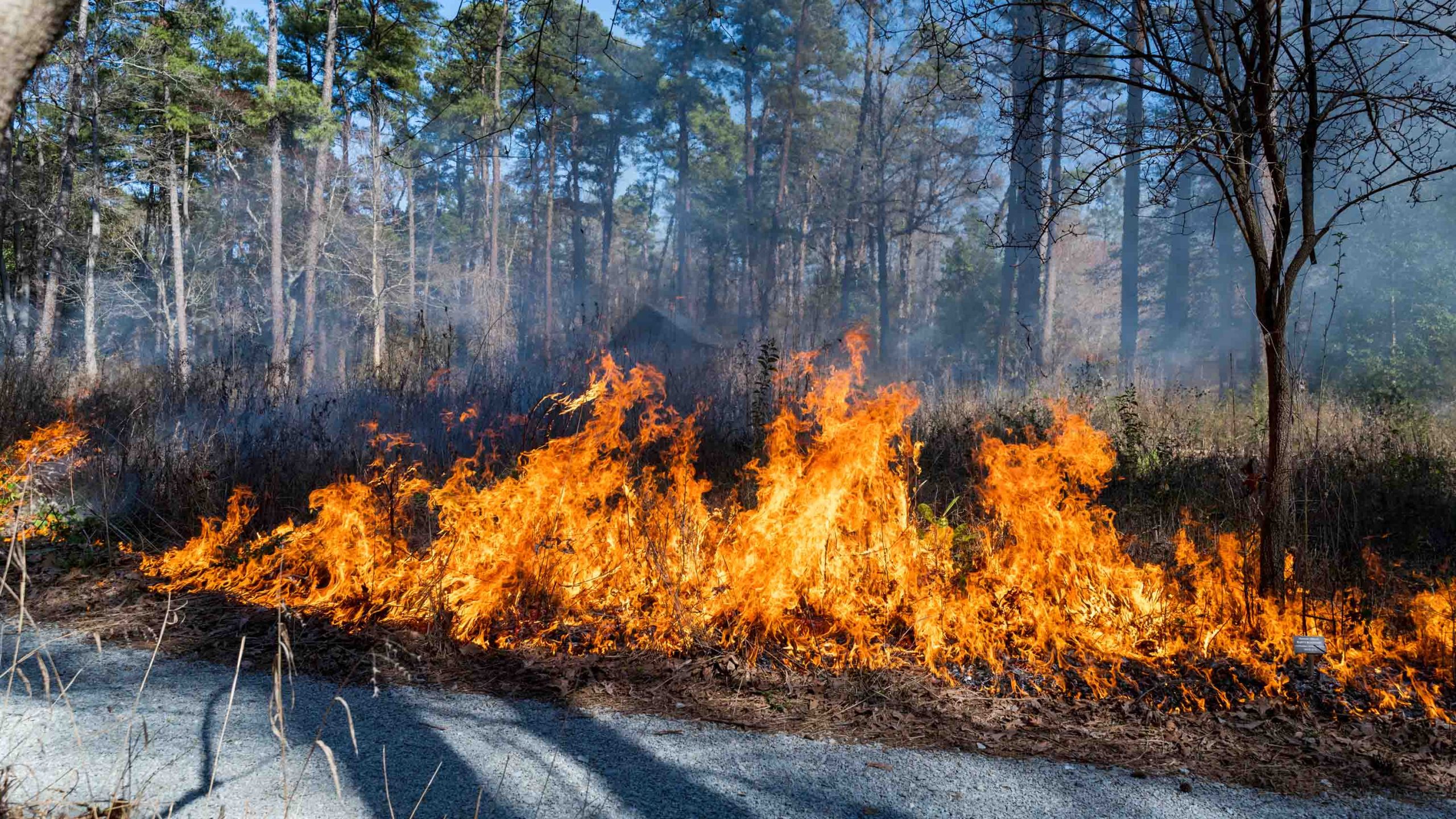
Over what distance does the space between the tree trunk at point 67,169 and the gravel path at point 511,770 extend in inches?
703

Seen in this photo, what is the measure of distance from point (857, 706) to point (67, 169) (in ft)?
74.3

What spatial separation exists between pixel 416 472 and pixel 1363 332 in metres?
20.4

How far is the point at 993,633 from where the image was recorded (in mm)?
4020

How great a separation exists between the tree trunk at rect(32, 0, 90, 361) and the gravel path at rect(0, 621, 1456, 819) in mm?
17846

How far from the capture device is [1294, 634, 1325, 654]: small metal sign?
3664 mm

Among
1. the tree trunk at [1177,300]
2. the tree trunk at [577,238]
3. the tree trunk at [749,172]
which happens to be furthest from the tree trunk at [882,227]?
the tree trunk at [577,238]

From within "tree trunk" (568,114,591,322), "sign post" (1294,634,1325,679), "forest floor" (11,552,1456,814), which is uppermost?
"tree trunk" (568,114,591,322)

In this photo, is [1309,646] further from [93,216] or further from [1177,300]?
[1177,300]

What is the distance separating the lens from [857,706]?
346 cm

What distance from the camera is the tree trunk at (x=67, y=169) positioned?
16828 millimetres

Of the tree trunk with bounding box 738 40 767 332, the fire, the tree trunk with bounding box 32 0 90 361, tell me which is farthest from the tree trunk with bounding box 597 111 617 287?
the fire

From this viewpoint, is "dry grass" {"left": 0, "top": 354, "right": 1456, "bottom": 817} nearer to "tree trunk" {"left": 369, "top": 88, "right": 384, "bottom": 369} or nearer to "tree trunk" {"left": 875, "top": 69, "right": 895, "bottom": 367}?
"tree trunk" {"left": 369, "top": 88, "right": 384, "bottom": 369}

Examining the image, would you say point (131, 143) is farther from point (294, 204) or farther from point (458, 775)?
point (458, 775)

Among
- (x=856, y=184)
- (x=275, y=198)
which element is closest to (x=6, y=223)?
(x=275, y=198)
